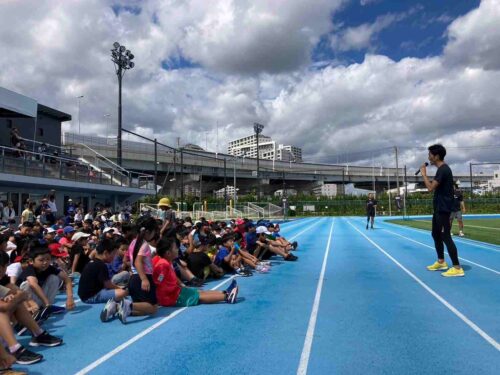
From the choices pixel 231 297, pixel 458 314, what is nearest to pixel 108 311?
pixel 231 297

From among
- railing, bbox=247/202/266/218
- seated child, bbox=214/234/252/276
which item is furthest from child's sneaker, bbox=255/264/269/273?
railing, bbox=247/202/266/218

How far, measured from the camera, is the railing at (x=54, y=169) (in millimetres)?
19294

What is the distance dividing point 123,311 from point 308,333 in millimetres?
2428

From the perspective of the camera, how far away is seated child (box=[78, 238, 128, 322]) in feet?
20.6

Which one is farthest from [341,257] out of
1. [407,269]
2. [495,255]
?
[495,255]

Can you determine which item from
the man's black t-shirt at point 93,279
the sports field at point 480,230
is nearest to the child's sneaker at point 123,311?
the man's black t-shirt at point 93,279

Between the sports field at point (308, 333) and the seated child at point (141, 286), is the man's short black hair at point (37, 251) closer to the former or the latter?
the sports field at point (308, 333)

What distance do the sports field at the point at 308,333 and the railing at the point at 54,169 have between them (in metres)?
14.7

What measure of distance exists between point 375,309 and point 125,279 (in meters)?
4.48

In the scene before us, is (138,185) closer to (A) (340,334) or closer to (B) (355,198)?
(A) (340,334)

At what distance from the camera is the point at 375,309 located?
19.6 feet

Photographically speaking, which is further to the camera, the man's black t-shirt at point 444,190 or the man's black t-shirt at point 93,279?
the man's black t-shirt at point 444,190

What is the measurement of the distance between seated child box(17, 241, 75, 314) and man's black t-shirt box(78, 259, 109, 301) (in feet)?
1.61

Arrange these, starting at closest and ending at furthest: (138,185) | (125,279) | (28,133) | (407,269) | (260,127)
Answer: (125,279), (407,269), (28,133), (138,185), (260,127)
